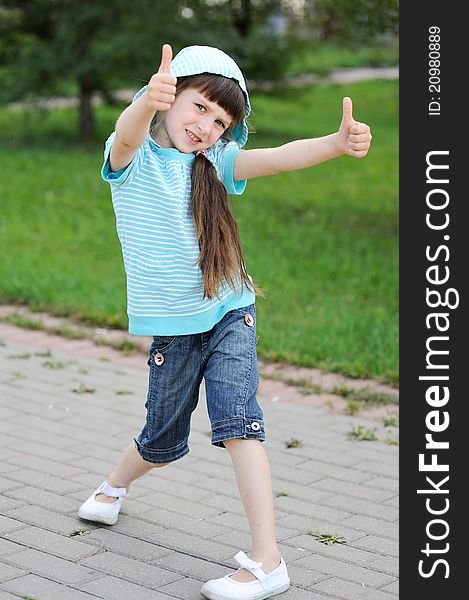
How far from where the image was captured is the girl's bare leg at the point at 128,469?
3605 millimetres

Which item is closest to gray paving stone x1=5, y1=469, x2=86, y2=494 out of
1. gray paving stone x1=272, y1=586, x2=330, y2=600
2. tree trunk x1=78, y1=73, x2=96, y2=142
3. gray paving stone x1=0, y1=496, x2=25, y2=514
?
gray paving stone x1=0, y1=496, x2=25, y2=514

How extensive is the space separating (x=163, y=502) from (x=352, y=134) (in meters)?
1.57

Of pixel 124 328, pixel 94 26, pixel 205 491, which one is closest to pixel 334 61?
pixel 94 26

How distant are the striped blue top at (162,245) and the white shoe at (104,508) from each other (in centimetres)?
67

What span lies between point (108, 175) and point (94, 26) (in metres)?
10.5

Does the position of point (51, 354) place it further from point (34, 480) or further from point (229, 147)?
point (229, 147)

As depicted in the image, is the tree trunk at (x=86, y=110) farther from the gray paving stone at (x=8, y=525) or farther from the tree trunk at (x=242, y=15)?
the gray paving stone at (x=8, y=525)

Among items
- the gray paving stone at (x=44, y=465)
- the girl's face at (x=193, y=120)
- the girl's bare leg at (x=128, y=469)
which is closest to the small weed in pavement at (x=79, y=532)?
the girl's bare leg at (x=128, y=469)

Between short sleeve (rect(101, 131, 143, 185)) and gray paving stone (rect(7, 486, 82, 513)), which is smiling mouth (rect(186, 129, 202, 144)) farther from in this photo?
gray paving stone (rect(7, 486, 82, 513))

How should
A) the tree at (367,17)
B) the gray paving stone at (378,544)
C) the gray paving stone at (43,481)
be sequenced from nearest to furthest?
the gray paving stone at (378,544) → the gray paving stone at (43,481) → the tree at (367,17)

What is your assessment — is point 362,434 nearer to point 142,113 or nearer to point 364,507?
point 364,507

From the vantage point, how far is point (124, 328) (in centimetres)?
642

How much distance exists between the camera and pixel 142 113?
9.86 ft

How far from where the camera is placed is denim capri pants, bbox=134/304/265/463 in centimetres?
322
